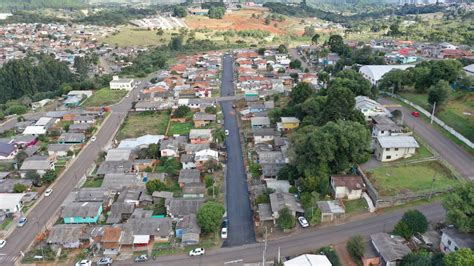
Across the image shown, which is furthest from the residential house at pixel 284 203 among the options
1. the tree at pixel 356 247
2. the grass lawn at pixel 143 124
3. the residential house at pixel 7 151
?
the residential house at pixel 7 151

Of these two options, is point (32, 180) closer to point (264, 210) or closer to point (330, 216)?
point (264, 210)

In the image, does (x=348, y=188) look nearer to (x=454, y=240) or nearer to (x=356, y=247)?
(x=356, y=247)

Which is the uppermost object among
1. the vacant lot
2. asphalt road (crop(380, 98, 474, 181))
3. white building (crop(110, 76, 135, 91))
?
the vacant lot

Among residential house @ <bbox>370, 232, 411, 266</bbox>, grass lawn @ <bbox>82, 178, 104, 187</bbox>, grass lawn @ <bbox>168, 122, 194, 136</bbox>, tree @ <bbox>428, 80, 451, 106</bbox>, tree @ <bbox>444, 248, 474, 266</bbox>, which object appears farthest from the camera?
grass lawn @ <bbox>168, 122, 194, 136</bbox>

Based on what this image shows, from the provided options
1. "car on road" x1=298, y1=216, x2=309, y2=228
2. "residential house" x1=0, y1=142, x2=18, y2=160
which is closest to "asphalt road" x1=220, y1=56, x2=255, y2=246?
"car on road" x1=298, y1=216, x2=309, y2=228

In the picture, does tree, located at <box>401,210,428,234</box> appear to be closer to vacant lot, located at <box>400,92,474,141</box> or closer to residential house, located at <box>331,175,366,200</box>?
residential house, located at <box>331,175,366,200</box>

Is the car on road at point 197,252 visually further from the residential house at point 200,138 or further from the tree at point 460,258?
the residential house at point 200,138
